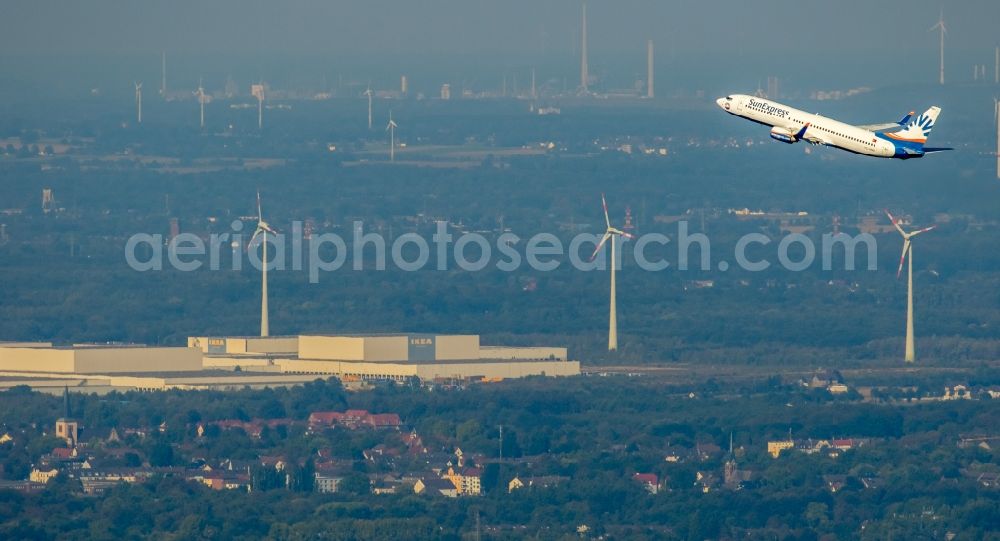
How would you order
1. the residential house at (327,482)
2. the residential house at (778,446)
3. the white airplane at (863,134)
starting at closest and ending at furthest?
the white airplane at (863,134), the residential house at (327,482), the residential house at (778,446)

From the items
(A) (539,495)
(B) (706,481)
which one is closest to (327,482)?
(A) (539,495)

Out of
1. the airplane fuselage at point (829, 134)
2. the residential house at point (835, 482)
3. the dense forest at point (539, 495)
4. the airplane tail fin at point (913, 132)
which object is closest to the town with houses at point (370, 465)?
the residential house at point (835, 482)

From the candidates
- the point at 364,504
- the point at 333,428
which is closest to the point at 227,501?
the point at 364,504

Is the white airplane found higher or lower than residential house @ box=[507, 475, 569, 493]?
higher

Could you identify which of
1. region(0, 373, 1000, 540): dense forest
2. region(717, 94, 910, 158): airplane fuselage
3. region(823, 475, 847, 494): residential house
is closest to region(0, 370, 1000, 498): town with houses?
region(823, 475, 847, 494): residential house

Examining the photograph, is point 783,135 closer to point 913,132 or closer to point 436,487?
point 913,132

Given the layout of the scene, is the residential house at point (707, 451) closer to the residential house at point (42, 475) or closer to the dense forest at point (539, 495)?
the dense forest at point (539, 495)

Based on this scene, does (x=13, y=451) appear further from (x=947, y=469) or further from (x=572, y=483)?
(x=947, y=469)

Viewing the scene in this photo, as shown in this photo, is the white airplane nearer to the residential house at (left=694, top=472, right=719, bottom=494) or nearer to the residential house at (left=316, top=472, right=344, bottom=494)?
the residential house at (left=694, top=472, right=719, bottom=494)
